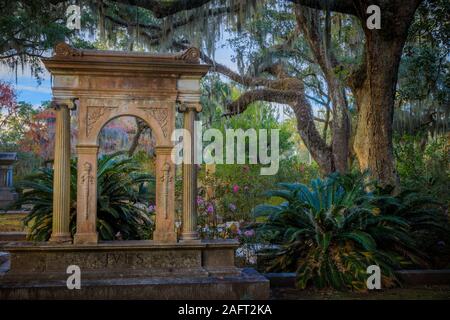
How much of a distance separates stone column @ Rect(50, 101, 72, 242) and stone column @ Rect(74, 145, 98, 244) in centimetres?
16

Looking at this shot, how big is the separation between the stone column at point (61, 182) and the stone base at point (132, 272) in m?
0.23

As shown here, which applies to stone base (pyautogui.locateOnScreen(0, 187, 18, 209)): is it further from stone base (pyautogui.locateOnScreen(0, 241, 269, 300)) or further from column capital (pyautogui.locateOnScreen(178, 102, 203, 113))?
column capital (pyautogui.locateOnScreen(178, 102, 203, 113))

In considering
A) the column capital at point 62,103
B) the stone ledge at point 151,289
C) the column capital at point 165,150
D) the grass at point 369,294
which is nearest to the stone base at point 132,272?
the stone ledge at point 151,289

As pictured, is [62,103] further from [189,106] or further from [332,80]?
[332,80]

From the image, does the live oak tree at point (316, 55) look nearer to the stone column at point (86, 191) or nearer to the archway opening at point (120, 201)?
the archway opening at point (120, 201)

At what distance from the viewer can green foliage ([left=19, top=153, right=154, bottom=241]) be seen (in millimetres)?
7789

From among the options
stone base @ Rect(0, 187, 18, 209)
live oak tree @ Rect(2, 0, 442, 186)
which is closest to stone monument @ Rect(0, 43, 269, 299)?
live oak tree @ Rect(2, 0, 442, 186)

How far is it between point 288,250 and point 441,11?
6179mm

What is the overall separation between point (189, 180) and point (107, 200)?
1575 mm

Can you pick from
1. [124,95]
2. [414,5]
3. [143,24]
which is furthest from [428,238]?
[143,24]

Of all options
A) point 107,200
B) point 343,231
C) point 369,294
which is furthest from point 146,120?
point 369,294

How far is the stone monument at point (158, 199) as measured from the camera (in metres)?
6.70

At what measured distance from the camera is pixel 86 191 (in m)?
7.09
